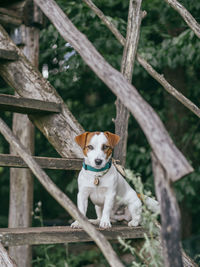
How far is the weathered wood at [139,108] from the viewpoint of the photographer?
5.82ft

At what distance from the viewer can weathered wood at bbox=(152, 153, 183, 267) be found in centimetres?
186

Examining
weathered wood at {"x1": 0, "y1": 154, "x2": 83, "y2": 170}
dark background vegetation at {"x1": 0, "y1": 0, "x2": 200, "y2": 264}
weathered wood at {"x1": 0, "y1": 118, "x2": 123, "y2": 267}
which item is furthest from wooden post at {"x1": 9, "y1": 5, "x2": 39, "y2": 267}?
weathered wood at {"x1": 0, "y1": 118, "x2": 123, "y2": 267}

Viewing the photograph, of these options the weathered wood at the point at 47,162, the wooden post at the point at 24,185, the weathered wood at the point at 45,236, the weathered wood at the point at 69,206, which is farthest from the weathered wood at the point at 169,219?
the wooden post at the point at 24,185

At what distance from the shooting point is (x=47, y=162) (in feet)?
9.77

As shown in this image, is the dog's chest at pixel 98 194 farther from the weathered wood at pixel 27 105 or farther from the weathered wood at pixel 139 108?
the weathered wood at pixel 139 108

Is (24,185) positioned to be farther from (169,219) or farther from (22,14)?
(169,219)

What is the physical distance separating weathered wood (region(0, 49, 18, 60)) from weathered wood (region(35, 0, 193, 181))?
98cm

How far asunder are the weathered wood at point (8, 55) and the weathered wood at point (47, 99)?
45mm

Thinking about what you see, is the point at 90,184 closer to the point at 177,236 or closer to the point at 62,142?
the point at 62,142

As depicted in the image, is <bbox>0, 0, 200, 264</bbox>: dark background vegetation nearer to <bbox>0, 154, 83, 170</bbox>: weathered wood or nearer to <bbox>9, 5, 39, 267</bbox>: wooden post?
<bbox>9, 5, 39, 267</bbox>: wooden post

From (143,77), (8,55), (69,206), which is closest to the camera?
(69,206)

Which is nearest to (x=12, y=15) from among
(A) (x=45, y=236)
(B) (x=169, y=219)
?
(A) (x=45, y=236)

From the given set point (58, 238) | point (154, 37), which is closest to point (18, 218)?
point (58, 238)

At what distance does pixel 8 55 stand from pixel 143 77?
2.85 m
